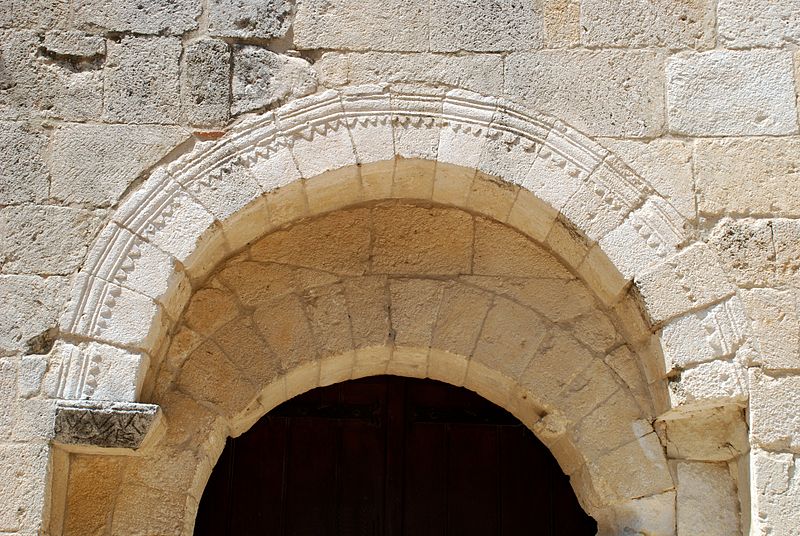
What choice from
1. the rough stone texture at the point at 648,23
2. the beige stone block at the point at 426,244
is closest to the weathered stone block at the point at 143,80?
the beige stone block at the point at 426,244

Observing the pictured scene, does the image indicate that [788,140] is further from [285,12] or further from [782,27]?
[285,12]

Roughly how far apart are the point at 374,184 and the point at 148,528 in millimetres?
1627

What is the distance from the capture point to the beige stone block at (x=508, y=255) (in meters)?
3.99

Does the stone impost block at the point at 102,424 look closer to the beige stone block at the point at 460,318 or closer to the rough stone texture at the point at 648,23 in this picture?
the beige stone block at the point at 460,318

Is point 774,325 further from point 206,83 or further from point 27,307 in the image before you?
point 27,307

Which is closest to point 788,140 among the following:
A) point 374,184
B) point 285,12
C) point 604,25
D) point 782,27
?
point 782,27

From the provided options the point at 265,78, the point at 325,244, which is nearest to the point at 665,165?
the point at 325,244

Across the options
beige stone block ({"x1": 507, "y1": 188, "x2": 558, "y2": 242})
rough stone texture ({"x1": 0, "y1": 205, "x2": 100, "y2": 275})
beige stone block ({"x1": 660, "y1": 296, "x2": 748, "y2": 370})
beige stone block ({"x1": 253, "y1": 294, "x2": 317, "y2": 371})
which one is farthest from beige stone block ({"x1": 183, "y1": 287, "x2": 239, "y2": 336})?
beige stone block ({"x1": 660, "y1": 296, "x2": 748, "y2": 370})

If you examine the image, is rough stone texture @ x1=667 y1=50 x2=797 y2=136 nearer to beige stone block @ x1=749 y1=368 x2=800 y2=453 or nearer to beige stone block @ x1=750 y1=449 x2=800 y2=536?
beige stone block @ x1=749 y1=368 x2=800 y2=453

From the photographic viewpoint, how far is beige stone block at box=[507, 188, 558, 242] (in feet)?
12.0

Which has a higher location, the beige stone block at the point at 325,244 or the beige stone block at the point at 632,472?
the beige stone block at the point at 325,244

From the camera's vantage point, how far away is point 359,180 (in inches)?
149

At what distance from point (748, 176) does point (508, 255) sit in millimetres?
1020

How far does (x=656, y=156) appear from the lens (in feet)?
12.0
